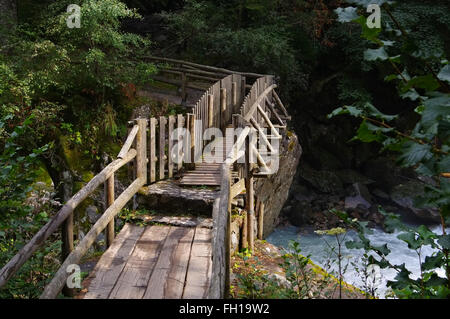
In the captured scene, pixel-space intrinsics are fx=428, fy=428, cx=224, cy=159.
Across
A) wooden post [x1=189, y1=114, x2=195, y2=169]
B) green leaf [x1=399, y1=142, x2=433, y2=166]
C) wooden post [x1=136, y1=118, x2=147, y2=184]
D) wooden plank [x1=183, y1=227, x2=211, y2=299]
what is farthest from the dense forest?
wooden post [x1=189, y1=114, x2=195, y2=169]

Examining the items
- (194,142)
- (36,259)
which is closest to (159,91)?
(194,142)

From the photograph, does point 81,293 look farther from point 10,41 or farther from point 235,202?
point 10,41

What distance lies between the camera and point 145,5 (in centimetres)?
2173

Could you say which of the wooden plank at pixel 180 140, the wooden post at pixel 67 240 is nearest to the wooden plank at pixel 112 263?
the wooden post at pixel 67 240

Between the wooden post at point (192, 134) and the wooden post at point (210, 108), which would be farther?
the wooden post at point (210, 108)

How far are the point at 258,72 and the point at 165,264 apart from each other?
1265cm

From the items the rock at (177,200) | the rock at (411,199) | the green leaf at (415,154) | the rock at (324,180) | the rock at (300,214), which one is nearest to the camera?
the green leaf at (415,154)

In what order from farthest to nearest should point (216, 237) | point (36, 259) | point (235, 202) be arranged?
1. point (235, 202)
2. point (36, 259)
3. point (216, 237)

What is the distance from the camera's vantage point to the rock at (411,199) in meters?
17.6

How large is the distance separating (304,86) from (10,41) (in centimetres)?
1049

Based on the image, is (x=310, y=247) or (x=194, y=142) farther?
(x=310, y=247)

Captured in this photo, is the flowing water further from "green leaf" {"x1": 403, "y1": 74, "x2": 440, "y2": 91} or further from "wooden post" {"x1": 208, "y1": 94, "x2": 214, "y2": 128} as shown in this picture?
"green leaf" {"x1": 403, "y1": 74, "x2": 440, "y2": 91}

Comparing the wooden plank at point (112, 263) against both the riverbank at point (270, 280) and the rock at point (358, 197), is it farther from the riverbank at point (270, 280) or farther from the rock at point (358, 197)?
the rock at point (358, 197)

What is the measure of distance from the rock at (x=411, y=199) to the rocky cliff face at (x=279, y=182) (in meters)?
6.83
